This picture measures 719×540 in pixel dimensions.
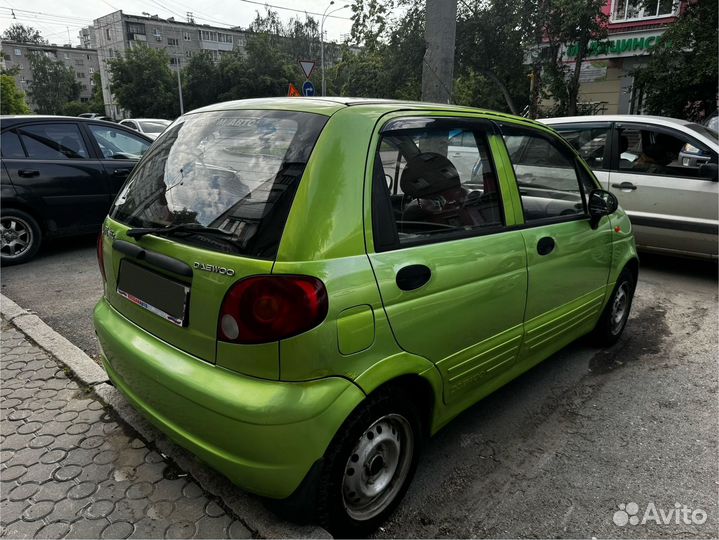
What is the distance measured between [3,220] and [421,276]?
5.52m

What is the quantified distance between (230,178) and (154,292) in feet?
1.90

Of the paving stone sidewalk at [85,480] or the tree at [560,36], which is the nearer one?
the paving stone sidewalk at [85,480]

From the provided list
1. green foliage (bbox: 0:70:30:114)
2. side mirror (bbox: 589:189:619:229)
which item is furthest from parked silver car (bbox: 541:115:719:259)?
green foliage (bbox: 0:70:30:114)

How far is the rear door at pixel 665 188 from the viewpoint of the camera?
565cm

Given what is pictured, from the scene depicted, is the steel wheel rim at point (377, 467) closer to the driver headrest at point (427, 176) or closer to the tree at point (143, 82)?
the driver headrest at point (427, 176)

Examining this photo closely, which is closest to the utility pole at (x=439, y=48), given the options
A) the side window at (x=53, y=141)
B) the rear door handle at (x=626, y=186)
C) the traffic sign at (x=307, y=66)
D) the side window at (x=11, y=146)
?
the rear door handle at (x=626, y=186)

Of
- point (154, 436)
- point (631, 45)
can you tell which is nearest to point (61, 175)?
point (154, 436)

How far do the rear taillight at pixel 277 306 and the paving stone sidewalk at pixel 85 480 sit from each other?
89 centimetres

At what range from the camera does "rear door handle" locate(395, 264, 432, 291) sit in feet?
6.75

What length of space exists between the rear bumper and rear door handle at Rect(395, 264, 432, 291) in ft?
1.48

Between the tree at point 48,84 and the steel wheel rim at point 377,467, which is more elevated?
the tree at point 48,84

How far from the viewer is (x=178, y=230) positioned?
6.99 ft

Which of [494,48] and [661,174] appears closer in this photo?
[661,174]

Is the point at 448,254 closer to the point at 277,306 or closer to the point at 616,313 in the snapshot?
the point at 277,306
